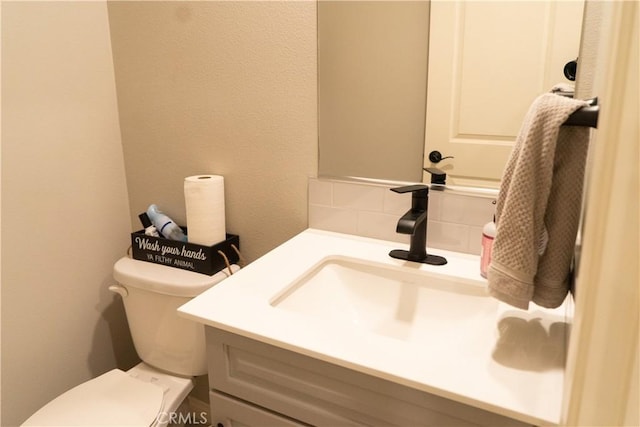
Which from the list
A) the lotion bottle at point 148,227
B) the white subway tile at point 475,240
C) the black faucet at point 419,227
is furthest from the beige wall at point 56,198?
the white subway tile at point 475,240

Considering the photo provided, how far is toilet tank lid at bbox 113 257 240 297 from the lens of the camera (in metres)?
1.25

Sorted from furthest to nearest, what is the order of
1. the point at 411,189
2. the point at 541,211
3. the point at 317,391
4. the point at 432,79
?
the point at 432,79, the point at 411,189, the point at 317,391, the point at 541,211

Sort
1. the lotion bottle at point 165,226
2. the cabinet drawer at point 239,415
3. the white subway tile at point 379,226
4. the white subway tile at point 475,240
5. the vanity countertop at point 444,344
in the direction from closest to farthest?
the vanity countertop at point 444,344, the cabinet drawer at point 239,415, the white subway tile at point 475,240, the white subway tile at point 379,226, the lotion bottle at point 165,226

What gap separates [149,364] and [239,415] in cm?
63

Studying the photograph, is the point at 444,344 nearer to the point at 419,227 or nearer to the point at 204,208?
the point at 419,227

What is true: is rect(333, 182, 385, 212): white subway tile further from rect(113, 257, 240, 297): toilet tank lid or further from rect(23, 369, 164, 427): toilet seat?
rect(23, 369, 164, 427): toilet seat

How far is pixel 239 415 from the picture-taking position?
0.91 meters

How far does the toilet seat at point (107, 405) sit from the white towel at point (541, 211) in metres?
0.98

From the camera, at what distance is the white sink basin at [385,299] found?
98cm

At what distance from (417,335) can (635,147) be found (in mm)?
717

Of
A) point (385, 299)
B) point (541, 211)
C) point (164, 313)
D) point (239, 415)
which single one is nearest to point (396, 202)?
point (385, 299)

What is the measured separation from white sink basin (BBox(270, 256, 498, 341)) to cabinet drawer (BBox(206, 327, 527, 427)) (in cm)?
13

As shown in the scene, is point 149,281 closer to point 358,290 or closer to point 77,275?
point 77,275

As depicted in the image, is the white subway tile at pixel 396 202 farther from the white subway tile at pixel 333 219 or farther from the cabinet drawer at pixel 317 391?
the cabinet drawer at pixel 317 391
